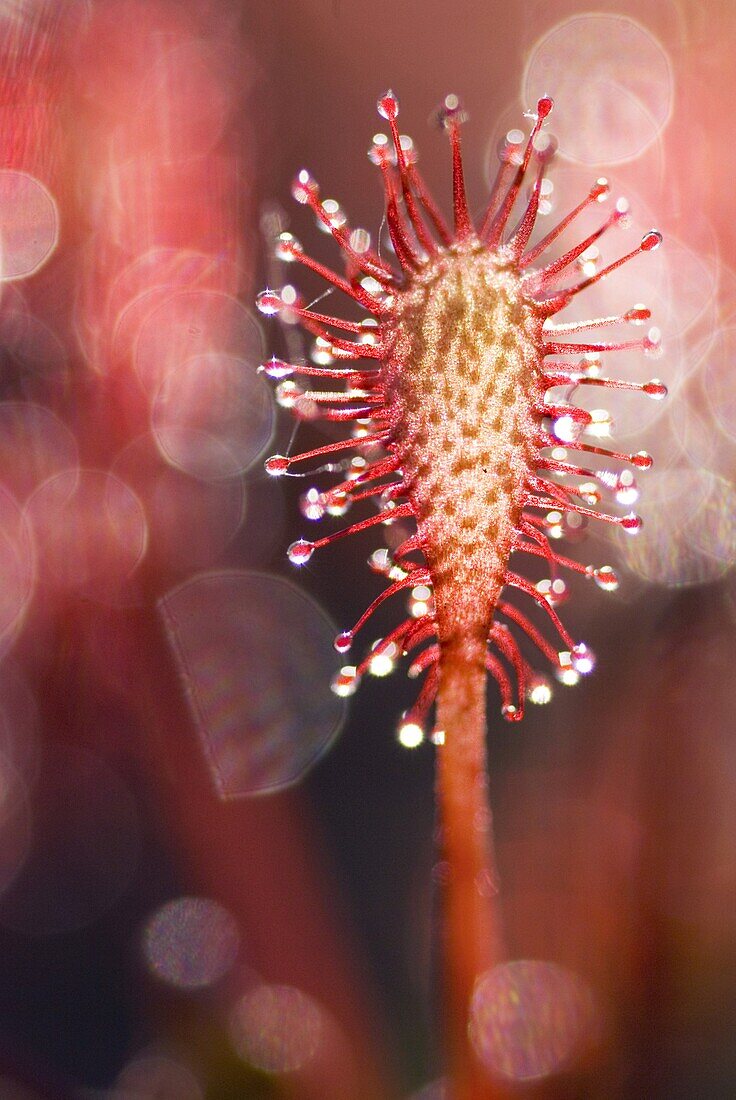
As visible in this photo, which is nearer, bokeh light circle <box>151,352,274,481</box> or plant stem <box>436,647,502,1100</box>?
plant stem <box>436,647,502,1100</box>

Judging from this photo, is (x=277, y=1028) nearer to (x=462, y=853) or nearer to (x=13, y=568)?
(x=462, y=853)

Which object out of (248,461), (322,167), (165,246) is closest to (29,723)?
(248,461)

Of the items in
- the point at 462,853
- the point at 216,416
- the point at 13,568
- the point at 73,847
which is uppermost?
the point at 216,416

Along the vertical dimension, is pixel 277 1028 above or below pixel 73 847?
below

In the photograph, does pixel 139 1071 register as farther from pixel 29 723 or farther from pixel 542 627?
pixel 542 627

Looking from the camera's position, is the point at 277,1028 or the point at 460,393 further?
the point at 277,1028

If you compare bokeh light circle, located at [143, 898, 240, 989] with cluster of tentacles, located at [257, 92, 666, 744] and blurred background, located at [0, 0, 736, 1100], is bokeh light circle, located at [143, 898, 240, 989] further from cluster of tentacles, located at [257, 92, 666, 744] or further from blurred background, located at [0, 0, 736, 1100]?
cluster of tentacles, located at [257, 92, 666, 744]

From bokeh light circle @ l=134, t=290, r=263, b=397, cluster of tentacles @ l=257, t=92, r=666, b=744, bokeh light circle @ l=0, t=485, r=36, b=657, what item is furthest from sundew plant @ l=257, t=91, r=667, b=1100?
bokeh light circle @ l=0, t=485, r=36, b=657

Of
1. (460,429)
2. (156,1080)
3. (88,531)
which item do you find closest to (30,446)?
(88,531)
